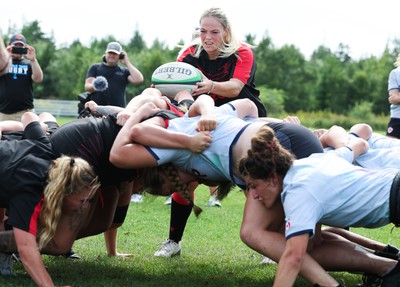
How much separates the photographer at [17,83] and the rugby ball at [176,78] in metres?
5.83

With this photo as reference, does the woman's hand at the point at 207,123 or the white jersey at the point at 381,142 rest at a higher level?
the woman's hand at the point at 207,123

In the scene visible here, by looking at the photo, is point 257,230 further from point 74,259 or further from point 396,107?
point 396,107

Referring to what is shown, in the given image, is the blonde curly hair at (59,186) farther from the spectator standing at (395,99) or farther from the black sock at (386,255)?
the spectator standing at (395,99)

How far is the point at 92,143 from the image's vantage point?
18.6 ft

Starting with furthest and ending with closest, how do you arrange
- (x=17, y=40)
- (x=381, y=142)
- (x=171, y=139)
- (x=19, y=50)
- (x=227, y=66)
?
(x=17, y=40)
(x=19, y=50)
(x=227, y=66)
(x=381, y=142)
(x=171, y=139)

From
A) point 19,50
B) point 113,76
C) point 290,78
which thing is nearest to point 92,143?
point 19,50

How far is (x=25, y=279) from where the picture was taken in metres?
5.50

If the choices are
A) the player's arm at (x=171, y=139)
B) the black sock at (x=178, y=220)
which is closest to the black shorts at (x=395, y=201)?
the player's arm at (x=171, y=139)

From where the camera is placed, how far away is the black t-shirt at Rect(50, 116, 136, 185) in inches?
221

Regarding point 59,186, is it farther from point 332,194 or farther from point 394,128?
point 394,128

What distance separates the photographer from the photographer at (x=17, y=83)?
11.9 meters

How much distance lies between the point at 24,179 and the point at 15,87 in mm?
7184

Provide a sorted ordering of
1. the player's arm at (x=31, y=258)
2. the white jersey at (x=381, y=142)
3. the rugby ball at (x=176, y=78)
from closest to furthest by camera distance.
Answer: the player's arm at (x=31, y=258) < the white jersey at (x=381, y=142) < the rugby ball at (x=176, y=78)

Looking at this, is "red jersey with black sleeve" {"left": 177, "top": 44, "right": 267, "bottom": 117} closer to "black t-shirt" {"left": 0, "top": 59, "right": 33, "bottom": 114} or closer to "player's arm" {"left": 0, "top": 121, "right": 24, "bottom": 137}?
"player's arm" {"left": 0, "top": 121, "right": 24, "bottom": 137}
